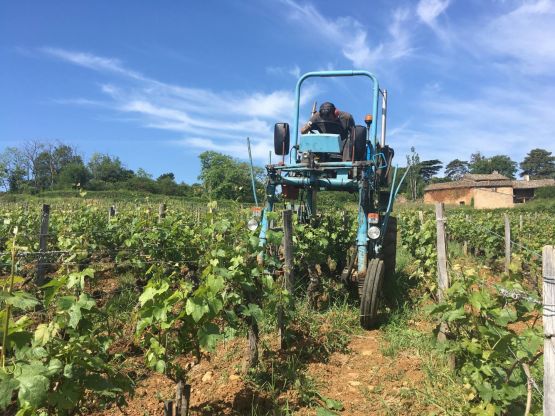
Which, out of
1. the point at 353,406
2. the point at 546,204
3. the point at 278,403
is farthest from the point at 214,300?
the point at 546,204

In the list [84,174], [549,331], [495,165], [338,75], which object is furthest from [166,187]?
[495,165]

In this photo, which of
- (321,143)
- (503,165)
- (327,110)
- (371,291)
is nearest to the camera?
(371,291)

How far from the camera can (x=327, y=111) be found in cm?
582

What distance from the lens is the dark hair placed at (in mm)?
5820

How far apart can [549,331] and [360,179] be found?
10.9ft

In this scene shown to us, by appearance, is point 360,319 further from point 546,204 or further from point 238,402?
point 546,204

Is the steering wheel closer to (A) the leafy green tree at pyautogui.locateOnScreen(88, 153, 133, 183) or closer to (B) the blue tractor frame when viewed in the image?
(B) the blue tractor frame

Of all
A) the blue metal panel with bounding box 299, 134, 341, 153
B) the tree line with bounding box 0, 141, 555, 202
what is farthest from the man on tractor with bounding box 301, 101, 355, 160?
the tree line with bounding box 0, 141, 555, 202

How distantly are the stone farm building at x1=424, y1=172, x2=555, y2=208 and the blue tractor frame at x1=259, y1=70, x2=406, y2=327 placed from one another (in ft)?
153

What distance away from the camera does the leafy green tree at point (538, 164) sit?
90.8 m

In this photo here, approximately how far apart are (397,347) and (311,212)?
2515 mm

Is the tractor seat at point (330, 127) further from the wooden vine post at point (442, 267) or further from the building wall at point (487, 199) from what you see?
the building wall at point (487, 199)

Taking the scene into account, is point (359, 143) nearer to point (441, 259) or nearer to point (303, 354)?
point (441, 259)

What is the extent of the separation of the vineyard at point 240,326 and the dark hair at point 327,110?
1515 millimetres
